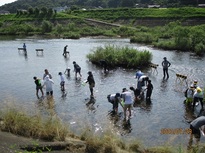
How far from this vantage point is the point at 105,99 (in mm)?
18156

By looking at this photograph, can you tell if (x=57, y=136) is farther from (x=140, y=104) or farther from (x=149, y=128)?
(x=140, y=104)

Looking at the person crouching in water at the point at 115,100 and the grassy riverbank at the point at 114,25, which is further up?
the grassy riverbank at the point at 114,25

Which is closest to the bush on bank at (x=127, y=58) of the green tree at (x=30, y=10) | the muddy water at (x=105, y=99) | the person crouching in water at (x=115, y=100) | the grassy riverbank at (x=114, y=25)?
the muddy water at (x=105, y=99)

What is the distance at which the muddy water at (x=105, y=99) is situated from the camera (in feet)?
43.7

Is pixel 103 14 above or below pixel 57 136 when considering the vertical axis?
above

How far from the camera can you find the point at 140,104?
56.4 ft

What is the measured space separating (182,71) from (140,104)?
10.8 metres

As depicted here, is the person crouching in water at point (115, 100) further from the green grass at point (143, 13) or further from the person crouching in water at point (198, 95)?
the green grass at point (143, 13)

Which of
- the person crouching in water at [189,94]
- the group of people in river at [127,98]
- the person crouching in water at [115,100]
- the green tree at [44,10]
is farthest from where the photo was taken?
the green tree at [44,10]

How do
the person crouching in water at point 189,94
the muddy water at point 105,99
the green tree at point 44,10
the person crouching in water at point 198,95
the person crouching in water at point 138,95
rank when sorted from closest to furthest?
the muddy water at point 105,99, the person crouching in water at point 198,95, the person crouching in water at point 189,94, the person crouching in water at point 138,95, the green tree at point 44,10

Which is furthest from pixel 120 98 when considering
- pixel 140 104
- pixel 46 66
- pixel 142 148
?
pixel 46 66

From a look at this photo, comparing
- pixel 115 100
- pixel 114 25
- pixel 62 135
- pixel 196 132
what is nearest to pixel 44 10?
pixel 114 25

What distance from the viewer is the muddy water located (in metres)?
13.3

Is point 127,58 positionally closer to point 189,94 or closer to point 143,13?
point 189,94
